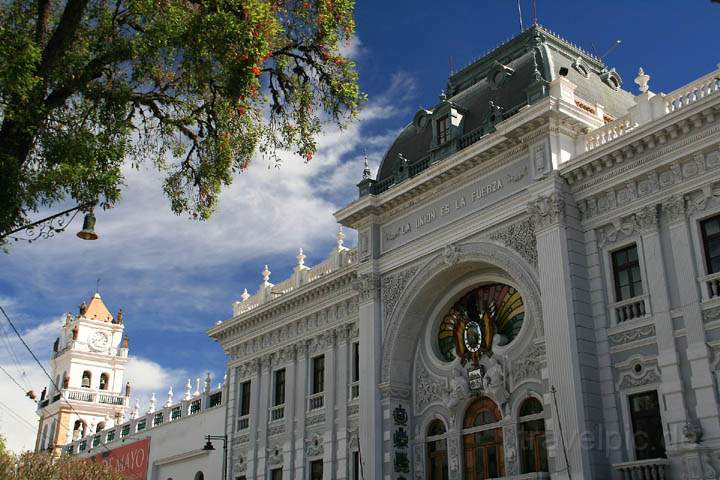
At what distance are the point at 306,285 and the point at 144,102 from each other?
17.3 meters

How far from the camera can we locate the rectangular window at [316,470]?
27.9 metres

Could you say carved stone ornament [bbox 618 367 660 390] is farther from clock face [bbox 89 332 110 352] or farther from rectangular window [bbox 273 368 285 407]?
clock face [bbox 89 332 110 352]

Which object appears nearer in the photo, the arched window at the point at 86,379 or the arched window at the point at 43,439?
the arched window at the point at 43,439

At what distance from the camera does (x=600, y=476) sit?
61.2ft

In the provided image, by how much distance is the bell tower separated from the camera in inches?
2221

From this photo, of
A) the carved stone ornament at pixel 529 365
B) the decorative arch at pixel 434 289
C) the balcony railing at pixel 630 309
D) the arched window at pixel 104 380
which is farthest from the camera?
the arched window at pixel 104 380

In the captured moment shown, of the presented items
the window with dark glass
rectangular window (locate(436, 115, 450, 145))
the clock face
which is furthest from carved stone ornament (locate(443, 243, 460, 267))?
the clock face

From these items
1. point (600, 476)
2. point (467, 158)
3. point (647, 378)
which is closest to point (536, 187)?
point (467, 158)

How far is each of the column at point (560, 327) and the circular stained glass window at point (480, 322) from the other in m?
2.20

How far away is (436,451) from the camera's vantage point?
24.0 metres

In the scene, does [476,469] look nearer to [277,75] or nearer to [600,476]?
[600,476]

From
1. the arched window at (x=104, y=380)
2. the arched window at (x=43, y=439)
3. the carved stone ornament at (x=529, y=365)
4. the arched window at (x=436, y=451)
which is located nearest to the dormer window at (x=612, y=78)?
the carved stone ornament at (x=529, y=365)

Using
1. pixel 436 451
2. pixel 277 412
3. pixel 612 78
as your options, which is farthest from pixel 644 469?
pixel 277 412

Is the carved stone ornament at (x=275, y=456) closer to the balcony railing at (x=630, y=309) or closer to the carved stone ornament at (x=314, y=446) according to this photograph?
the carved stone ornament at (x=314, y=446)
